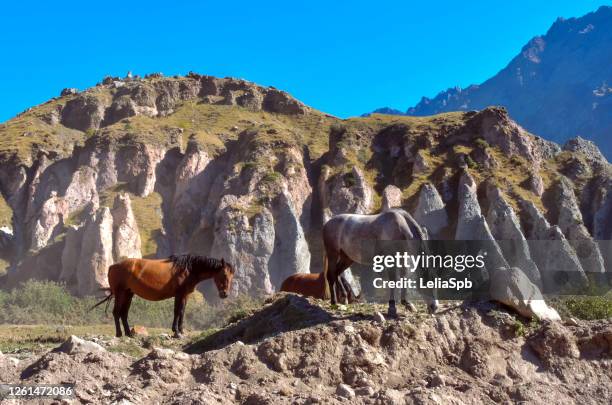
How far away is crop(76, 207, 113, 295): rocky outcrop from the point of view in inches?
1916

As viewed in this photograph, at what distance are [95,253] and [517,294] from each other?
4587cm

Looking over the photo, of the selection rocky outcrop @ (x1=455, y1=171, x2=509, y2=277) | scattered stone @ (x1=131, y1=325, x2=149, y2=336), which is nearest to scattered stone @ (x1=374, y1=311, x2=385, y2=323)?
scattered stone @ (x1=131, y1=325, x2=149, y2=336)

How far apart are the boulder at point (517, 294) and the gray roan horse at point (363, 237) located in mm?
1088

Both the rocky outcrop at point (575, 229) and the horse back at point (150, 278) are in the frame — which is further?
the rocky outcrop at point (575, 229)

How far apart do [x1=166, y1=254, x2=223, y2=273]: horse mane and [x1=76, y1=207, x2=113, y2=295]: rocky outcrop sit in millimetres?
36288

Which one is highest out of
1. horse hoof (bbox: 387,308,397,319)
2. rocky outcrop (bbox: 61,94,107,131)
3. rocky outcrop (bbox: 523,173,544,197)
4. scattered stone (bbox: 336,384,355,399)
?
rocky outcrop (bbox: 61,94,107,131)

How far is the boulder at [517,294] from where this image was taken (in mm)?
9453

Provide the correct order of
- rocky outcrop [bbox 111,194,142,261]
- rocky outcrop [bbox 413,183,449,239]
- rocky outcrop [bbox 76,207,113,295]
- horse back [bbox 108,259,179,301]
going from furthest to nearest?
rocky outcrop [bbox 413,183,449,239], rocky outcrop [bbox 111,194,142,261], rocky outcrop [bbox 76,207,113,295], horse back [bbox 108,259,179,301]

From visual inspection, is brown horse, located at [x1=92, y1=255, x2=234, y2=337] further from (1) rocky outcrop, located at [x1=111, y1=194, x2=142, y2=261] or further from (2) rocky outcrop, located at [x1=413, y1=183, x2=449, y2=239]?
(2) rocky outcrop, located at [x1=413, y1=183, x2=449, y2=239]

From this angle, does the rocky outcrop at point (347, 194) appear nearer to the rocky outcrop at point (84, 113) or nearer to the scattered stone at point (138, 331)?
the scattered stone at point (138, 331)

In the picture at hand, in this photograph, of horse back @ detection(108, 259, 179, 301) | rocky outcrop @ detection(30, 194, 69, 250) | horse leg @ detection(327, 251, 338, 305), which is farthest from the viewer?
rocky outcrop @ detection(30, 194, 69, 250)

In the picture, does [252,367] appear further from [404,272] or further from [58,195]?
[58,195]

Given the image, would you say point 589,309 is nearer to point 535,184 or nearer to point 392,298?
point 392,298

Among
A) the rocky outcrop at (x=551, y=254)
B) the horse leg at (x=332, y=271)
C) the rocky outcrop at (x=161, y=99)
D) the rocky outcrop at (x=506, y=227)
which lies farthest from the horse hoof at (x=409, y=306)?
the rocky outcrop at (x=161, y=99)
